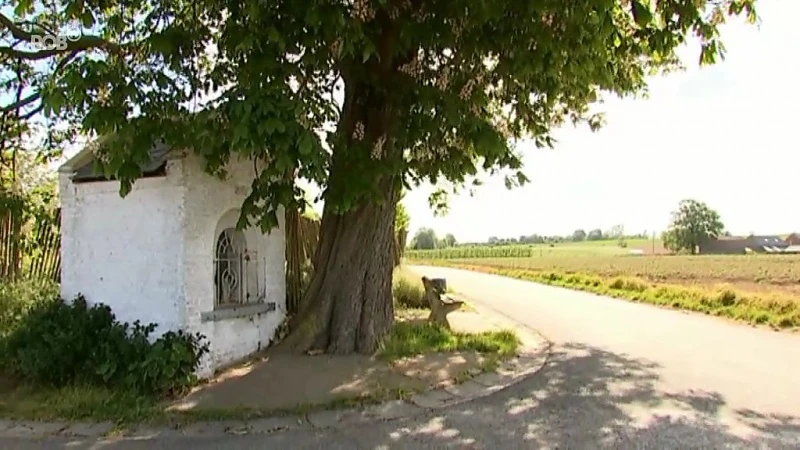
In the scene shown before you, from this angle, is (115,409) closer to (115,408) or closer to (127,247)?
(115,408)

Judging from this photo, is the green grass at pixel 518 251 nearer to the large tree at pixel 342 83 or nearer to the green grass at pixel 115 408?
the large tree at pixel 342 83

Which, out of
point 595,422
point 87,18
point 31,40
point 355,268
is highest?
point 31,40

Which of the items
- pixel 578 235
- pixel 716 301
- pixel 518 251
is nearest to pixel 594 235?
pixel 578 235

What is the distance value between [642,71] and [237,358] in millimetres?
7870

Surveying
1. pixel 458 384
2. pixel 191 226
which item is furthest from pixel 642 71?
pixel 191 226

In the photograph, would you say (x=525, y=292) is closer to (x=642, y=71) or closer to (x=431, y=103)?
(x=642, y=71)

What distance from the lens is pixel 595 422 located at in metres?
5.38

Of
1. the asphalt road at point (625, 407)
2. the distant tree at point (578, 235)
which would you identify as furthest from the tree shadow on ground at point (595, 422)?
the distant tree at point (578, 235)

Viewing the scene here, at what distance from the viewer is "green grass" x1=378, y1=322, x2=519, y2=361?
8.10 meters

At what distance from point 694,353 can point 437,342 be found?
3.71 metres

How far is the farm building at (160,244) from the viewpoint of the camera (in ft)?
21.5

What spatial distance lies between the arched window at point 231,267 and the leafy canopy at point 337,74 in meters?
1.11

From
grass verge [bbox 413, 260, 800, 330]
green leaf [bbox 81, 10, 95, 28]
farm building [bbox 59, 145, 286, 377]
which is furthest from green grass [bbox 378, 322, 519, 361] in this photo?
grass verge [bbox 413, 260, 800, 330]

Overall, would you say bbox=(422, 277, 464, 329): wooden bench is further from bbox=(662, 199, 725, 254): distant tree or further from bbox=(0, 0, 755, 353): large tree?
bbox=(662, 199, 725, 254): distant tree
